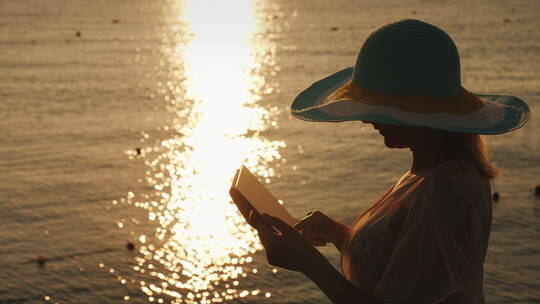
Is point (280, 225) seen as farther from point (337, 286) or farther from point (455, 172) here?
point (455, 172)

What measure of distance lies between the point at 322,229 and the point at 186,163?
19.9 feet

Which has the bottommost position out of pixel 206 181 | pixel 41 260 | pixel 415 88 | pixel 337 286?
pixel 337 286

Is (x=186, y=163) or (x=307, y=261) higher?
(x=186, y=163)

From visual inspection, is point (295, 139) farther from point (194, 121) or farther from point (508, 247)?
point (508, 247)

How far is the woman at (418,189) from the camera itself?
1.99 meters

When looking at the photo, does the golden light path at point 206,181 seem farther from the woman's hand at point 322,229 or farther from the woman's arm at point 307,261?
the woman's arm at point 307,261

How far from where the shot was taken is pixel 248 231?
21.9 feet

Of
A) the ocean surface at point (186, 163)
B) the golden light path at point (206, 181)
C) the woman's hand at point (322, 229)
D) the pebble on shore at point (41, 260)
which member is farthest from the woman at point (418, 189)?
the pebble on shore at point (41, 260)

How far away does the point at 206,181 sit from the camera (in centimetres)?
805

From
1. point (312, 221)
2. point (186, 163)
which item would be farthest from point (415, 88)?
point (186, 163)

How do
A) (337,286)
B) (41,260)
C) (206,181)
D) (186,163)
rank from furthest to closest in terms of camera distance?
(186,163) < (206,181) < (41,260) < (337,286)

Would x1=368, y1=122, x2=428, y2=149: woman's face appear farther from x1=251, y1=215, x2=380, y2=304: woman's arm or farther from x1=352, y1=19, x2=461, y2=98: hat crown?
x1=251, y1=215, x2=380, y2=304: woman's arm

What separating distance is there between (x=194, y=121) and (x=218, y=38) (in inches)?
406

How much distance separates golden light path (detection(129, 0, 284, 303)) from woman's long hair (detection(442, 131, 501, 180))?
3547mm
